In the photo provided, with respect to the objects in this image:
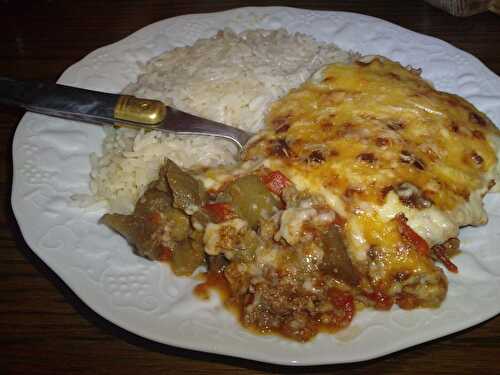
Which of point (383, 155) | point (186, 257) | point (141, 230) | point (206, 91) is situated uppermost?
point (383, 155)

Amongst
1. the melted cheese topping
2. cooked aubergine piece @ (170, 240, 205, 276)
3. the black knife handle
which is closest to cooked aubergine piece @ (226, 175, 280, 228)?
the melted cheese topping

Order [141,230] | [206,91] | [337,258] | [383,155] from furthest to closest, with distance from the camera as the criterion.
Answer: [206,91]
[141,230]
[383,155]
[337,258]

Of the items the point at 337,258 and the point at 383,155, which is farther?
the point at 383,155

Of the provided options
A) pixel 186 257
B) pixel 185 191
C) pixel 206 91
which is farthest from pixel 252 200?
pixel 206 91

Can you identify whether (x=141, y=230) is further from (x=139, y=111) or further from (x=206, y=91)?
(x=206, y=91)

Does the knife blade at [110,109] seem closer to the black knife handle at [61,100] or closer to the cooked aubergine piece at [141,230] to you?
the black knife handle at [61,100]

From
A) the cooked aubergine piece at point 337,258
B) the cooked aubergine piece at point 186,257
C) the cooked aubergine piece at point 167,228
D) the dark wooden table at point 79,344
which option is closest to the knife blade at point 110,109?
the cooked aubergine piece at point 167,228

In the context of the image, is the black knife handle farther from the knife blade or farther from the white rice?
the white rice
